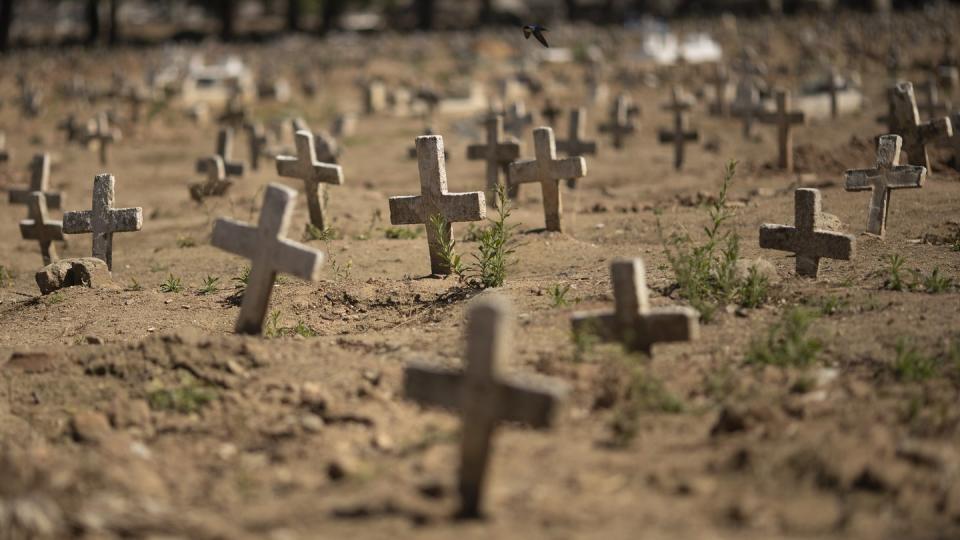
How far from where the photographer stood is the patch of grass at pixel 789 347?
7.30 meters

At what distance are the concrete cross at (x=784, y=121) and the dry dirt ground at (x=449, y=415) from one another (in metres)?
4.20

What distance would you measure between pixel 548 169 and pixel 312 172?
2474 mm

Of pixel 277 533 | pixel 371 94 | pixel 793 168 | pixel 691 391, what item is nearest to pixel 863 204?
pixel 793 168

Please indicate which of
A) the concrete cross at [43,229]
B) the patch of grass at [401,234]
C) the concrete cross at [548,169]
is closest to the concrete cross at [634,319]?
the concrete cross at [548,169]

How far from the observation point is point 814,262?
927 centimetres

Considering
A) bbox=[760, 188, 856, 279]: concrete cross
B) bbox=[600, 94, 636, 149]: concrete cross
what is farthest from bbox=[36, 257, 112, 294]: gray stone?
bbox=[600, 94, 636, 149]: concrete cross

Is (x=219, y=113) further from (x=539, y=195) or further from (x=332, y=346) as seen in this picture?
(x=332, y=346)

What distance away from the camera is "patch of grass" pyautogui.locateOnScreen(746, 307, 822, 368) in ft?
24.0

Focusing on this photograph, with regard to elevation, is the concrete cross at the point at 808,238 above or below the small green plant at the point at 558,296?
above

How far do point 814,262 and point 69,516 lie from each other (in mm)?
6108

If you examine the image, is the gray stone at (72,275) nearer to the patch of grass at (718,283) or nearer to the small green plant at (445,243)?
the small green plant at (445,243)

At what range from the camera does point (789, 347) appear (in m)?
7.39

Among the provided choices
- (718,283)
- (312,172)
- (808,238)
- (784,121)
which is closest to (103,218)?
(312,172)

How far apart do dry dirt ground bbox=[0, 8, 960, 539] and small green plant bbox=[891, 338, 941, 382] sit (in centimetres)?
2
